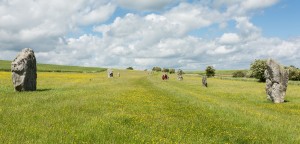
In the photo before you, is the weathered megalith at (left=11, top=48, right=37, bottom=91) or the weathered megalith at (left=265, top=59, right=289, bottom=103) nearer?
the weathered megalith at (left=11, top=48, right=37, bottom=91)

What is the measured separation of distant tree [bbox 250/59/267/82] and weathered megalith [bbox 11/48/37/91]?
82.4m

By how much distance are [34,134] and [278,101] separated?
95.1 feet

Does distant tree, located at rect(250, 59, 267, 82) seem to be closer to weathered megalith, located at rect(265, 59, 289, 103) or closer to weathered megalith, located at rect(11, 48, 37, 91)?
weathered megalith, located at rect(265, 59, 289, 103)

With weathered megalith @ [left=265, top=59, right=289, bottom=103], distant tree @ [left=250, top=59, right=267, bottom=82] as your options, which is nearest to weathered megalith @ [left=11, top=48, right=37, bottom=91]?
weathered megalith @ [left=265, top=59, right=289, bottom=103]

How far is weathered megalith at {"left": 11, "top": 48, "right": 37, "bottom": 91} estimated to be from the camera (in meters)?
36.7

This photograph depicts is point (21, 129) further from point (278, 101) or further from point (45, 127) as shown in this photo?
point (278, 101)

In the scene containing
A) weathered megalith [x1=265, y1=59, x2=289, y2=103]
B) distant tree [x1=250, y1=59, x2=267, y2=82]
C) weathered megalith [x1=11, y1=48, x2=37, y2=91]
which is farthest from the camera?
distant tree [x1=250, y1=59, x2=267, y2=82]

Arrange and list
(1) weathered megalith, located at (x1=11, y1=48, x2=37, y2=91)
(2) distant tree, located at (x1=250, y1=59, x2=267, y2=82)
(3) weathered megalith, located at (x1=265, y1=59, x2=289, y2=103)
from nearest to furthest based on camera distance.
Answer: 1. (1) weathered megalith, located at (x1=11, y1=48, x2=37, y2=91)
2. (3) weathered megalith, located at (x1=265, y1=59, x2=289, y2=103)
3. (2) distant tree, located at (x1=250, y1=59, x2=267, y2=82)

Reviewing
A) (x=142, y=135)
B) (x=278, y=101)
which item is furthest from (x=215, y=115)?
(x=278, y=101)

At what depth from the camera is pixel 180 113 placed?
22.9 m

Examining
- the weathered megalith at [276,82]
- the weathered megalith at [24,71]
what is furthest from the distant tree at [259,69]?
the weathered megalith at [24,71]

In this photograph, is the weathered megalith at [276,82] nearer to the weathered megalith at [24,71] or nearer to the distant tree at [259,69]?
the weathered megalith at [24,71]

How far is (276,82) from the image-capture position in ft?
123

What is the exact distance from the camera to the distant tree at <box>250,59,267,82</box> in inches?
4200
